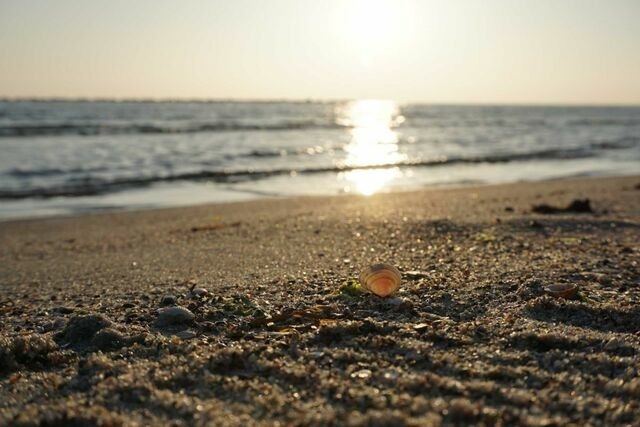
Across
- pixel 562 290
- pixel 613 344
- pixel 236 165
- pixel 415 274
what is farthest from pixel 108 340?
pixel 236 165

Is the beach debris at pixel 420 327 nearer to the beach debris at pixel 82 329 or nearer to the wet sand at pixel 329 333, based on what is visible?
the wet sand at pixel 329 333

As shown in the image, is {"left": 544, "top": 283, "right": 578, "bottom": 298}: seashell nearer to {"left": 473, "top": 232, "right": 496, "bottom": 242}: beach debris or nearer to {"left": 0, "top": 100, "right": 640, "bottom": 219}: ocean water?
{"left": 473, "top": 232, "right": 496, "bottom": 242}: beach debris

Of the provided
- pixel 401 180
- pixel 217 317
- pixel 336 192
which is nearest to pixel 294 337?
pixel 217 317

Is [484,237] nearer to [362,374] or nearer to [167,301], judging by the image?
[167,301]

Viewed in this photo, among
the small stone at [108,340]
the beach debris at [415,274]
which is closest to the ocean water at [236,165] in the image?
the beach debris at [415,274]

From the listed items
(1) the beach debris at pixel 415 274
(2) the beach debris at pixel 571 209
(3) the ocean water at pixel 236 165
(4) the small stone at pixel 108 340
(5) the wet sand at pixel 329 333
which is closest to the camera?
(5) the wet sand at pixel 329 333

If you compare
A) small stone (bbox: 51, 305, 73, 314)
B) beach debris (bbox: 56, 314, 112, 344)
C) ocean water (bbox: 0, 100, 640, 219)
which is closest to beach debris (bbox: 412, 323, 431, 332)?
beach debris (bbox: 56, 314, 112, 344)

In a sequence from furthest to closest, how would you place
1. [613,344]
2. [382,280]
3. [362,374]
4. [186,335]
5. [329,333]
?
[382,280] < [186,335] < [329,333] < [613,344] < [362,374]
